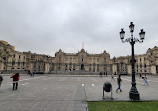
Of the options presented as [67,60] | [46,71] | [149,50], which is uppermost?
[149,50]

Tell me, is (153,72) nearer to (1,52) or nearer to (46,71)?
(46,71)

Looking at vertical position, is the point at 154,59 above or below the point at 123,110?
above

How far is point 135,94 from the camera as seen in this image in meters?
6.55

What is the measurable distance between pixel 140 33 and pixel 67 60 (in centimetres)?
6704

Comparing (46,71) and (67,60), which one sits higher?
(67,60)

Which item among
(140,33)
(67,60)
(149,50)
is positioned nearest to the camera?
(140,33)

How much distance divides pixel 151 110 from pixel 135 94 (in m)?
1.90

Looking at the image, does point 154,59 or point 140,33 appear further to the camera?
point 154,59

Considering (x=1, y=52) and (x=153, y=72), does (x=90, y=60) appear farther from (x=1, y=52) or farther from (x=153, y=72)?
(x=1, y=52)

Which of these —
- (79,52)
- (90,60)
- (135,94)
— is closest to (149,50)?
(90,60)

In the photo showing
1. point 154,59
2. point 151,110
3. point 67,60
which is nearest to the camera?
point 151,110

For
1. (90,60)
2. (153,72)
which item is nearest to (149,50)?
(153,72)

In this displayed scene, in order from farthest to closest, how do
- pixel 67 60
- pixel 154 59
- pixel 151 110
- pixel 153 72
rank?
pixel 67 60, pixel 154 59, pixel 153 72, pixel 151 110

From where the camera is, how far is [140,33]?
8.26 metres
